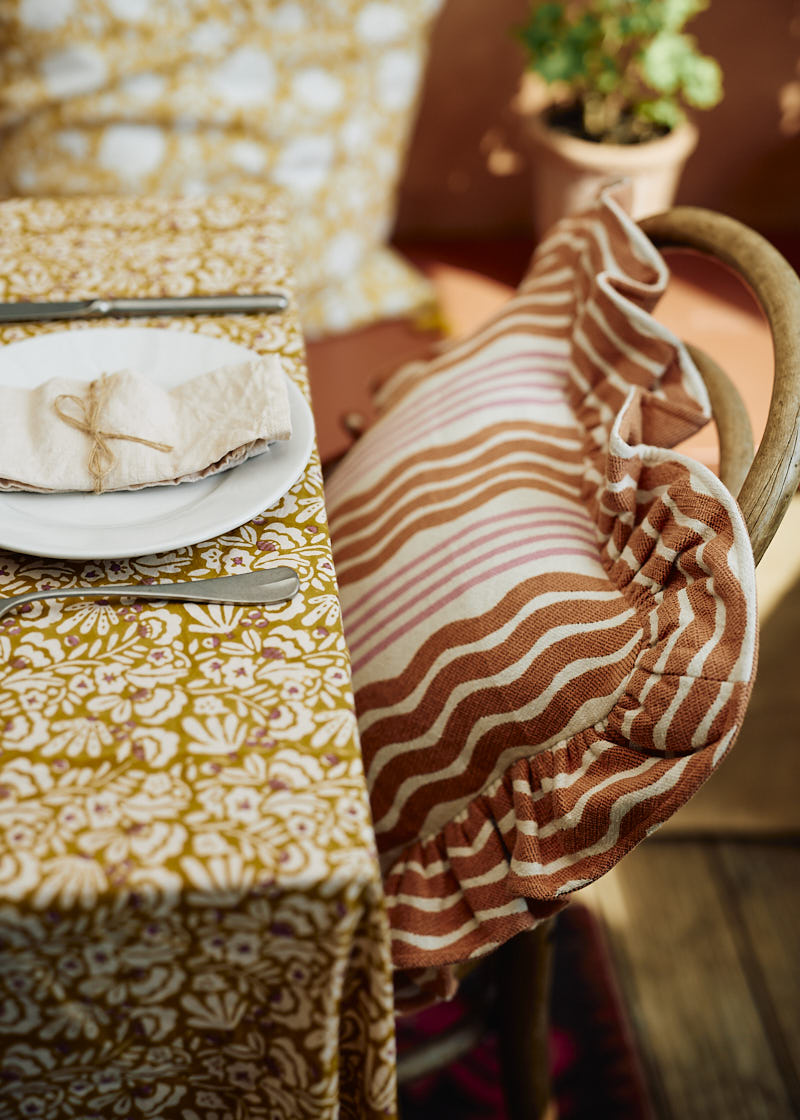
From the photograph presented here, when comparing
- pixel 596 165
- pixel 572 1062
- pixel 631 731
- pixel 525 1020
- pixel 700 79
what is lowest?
pixel 572 1062

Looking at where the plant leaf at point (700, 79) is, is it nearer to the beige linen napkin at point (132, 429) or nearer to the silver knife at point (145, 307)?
the silver knife at point (145, 307)

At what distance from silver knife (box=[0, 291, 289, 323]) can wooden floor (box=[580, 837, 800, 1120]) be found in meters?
0.94

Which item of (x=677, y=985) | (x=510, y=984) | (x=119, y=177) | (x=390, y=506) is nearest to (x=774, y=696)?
(x=677, y=985)

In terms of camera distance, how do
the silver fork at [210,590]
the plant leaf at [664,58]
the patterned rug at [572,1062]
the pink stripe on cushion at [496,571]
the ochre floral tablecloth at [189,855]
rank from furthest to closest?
the plant leaf at [664,58] < the patterned rug at [572,1062] < the pink stripe on cushion at [496,571] < the silver fork at [210,590] < the ochre floral tablecloth at [189,855]

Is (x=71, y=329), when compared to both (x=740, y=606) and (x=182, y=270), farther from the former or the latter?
(x=740, y=606)

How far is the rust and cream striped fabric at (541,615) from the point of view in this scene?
54cm

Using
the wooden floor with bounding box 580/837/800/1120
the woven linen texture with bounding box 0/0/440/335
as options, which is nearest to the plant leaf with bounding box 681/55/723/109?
the woven linen texture with bounding box 0/0/440/335

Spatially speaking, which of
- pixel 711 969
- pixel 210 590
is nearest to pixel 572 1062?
pixel 711 969

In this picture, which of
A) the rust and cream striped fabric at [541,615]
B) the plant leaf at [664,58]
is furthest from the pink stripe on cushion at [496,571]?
the plant leaf at [664,58]

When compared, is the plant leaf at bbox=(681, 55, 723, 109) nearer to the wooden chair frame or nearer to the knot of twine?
the wooden chair frame

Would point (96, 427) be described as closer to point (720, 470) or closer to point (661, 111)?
point (720, 470)

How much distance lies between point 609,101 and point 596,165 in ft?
0.74

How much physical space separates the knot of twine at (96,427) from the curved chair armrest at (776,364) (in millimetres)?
370

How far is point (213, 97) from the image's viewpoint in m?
1.19
